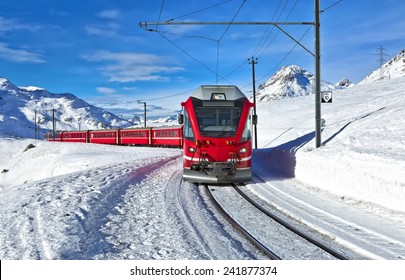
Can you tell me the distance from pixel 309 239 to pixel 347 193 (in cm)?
478

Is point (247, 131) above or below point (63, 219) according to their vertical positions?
above

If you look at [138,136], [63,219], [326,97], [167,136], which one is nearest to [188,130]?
[326,97]

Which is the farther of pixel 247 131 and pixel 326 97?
pixel 326 97

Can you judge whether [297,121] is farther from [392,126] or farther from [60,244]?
[60,244]

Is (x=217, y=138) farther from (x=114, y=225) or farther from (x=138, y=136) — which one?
(x=138, y=136)

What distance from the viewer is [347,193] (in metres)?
11.3

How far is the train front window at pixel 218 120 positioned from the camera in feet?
43.1

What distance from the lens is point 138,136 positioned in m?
45.7

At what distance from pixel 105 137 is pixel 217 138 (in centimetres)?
4379

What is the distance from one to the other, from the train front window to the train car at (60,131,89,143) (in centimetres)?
4967

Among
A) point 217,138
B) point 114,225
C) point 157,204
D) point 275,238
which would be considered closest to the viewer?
point 275,238

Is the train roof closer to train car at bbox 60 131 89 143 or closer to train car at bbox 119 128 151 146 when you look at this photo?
train car at bbox 119 128 151 146

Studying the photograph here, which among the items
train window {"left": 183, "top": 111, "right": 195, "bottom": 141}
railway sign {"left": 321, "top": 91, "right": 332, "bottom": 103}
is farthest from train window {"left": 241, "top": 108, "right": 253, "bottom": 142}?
railway sign {"left": 321, "top": 91, "right": 332, "bottom": 103}

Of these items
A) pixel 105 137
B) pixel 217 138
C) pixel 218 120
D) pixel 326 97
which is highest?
pixel 326 97
